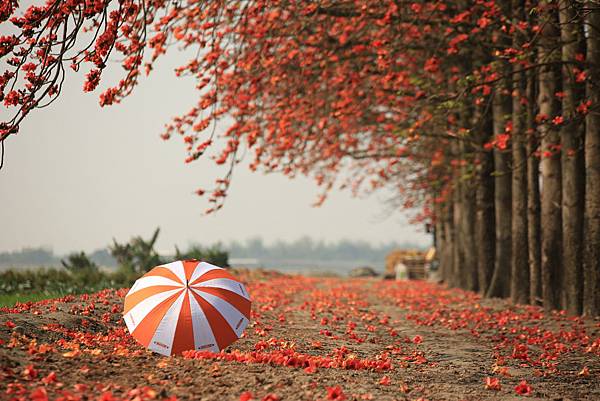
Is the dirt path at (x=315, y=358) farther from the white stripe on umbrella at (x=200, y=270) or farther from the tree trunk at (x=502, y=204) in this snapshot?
the tree trunk at (x=502, y=204)

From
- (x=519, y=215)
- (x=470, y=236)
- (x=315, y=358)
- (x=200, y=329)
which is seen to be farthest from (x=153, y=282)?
(x=470, y=236)

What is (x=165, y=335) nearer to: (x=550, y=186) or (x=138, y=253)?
(x=550, y=186)

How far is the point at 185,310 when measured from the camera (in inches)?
286

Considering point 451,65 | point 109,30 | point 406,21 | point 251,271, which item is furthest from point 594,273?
point 251,271

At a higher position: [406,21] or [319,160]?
[406,21]

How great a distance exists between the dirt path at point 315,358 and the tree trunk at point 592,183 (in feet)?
2.53

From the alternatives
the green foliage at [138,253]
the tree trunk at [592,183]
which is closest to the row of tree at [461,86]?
the tree trunk at [592,183]

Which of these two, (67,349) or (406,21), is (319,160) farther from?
(67,349)

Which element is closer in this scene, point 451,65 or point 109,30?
point 109,30

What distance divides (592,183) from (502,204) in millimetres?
4620

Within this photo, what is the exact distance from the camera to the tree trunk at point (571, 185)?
13.7m

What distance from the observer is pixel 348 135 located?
75.8ft

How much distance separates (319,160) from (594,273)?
38.9ft

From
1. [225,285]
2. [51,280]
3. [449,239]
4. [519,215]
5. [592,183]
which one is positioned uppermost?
[592,183]
